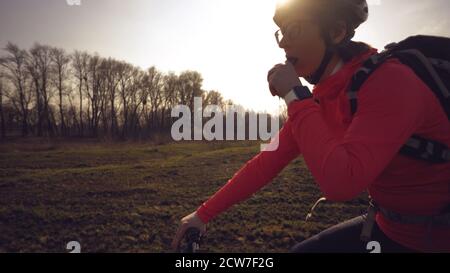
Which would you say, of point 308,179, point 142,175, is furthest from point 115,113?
point 308,179

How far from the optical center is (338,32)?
1599mm

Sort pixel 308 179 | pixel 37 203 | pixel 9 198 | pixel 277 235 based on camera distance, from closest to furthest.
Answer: pixel 277 235, pixel 37 203, pixel 9 198, pixel 308 179

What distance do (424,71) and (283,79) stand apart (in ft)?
1.83

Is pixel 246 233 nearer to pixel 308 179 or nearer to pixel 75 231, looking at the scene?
pixel 75 231

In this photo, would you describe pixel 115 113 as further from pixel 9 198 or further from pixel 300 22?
pixel 300 22

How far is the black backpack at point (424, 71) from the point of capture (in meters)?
1.29

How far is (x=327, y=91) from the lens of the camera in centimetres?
159

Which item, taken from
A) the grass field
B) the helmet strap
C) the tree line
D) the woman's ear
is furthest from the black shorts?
the tree line

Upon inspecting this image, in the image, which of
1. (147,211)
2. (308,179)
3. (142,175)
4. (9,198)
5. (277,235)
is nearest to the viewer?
(277,235)

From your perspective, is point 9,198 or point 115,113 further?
point 115,113

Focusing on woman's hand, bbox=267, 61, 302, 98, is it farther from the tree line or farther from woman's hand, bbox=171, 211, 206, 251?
the tree line
